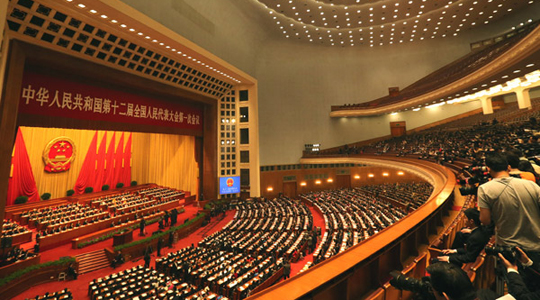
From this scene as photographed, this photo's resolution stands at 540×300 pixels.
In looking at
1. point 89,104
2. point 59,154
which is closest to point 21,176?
point 59,154

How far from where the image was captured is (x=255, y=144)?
20219 millimetres

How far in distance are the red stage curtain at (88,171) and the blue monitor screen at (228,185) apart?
32.8ft

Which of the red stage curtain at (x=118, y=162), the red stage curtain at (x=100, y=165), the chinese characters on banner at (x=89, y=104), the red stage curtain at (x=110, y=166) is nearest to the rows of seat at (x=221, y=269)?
the chinese characters on banner at (x=89, y=104)

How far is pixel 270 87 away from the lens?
22688 mm

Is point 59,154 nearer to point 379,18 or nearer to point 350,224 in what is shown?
point 350,224

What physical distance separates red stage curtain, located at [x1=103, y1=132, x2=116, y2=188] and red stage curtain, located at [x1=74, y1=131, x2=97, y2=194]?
97 centimetres

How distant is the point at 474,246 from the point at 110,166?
2344 centimetres

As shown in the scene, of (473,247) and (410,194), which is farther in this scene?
(410,194)

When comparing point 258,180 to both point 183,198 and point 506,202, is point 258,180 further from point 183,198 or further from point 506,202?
point 506,202

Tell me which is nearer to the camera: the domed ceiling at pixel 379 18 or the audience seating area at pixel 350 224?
the audience seating area at pixel 350 224

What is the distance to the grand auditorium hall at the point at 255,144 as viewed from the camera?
356 centimetres

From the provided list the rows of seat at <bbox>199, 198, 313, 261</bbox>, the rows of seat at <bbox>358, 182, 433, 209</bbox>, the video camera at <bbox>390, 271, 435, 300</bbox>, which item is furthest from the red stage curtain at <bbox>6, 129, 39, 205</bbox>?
the rows of seat at <bbox>358, 182, 433, 209</bbox>

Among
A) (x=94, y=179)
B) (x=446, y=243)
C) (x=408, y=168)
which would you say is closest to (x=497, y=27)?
(x=408, y=168)

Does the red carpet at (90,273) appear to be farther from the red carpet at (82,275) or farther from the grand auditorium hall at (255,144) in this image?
the grand auditorium hall at (255,144)
